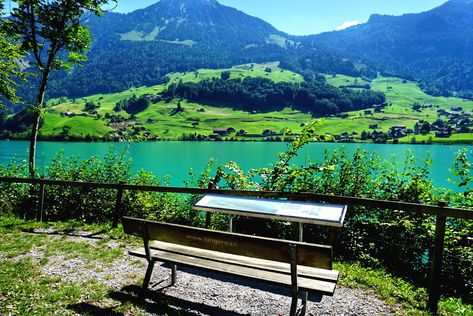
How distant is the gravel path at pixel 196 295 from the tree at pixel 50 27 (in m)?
8.70

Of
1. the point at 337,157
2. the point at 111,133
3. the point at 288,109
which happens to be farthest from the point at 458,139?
the point at 337,157

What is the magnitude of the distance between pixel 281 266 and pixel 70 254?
16.4 feet

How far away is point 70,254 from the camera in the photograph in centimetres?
788

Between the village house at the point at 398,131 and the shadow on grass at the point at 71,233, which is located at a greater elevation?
the village house at the point at 398,131

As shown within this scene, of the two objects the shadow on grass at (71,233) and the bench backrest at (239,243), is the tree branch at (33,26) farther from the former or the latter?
the bench backrest at (239,243)

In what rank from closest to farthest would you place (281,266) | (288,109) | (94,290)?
(281,266), (94,290), (288,109)

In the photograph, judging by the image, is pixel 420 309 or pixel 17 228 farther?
pixel 17 228

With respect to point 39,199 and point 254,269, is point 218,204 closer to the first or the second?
point 254,269

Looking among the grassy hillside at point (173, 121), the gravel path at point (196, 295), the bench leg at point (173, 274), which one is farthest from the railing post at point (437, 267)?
the grassy hillside at point (173, 121)

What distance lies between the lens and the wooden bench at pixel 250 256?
4.39 metres

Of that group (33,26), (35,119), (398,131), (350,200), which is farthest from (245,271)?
(398,131)

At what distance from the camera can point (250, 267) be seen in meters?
5.14

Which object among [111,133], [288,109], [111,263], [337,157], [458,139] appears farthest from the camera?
[288,109]

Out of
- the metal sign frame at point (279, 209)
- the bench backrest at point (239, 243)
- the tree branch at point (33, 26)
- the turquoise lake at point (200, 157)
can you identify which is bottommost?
the turquoise lake at point (200, 157)
